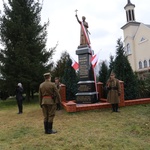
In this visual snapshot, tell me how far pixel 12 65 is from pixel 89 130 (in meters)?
12.9

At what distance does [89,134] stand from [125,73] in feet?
19.4

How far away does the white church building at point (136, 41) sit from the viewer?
39.3 metres

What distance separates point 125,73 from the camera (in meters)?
11.5

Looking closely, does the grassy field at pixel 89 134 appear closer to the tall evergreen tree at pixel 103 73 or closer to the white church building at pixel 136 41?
the tall evergreen tree at pixel 103 73

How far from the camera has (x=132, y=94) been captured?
11.4 metres

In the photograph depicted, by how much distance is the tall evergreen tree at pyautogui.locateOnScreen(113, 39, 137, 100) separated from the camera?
11344 mm

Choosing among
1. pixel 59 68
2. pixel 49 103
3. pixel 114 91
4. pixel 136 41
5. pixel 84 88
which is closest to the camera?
pixel 49 103

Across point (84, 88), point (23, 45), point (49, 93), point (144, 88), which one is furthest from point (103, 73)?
point (49, 93)

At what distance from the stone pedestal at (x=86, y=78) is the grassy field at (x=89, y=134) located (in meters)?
2.66

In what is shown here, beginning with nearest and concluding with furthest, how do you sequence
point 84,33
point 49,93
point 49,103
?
1. point 49,103
2. point 49,93
3. point 84,33

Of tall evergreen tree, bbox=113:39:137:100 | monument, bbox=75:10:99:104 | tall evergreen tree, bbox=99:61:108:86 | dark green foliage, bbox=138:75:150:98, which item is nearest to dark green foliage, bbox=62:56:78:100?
tall evergreen tree, bbox=99:61:108:86

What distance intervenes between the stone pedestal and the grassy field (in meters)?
2.66

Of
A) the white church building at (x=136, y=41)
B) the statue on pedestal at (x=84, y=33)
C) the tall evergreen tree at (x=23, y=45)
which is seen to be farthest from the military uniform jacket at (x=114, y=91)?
the white church building at (x=136, y=41)

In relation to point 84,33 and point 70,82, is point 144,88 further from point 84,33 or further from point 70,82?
point 70,82
